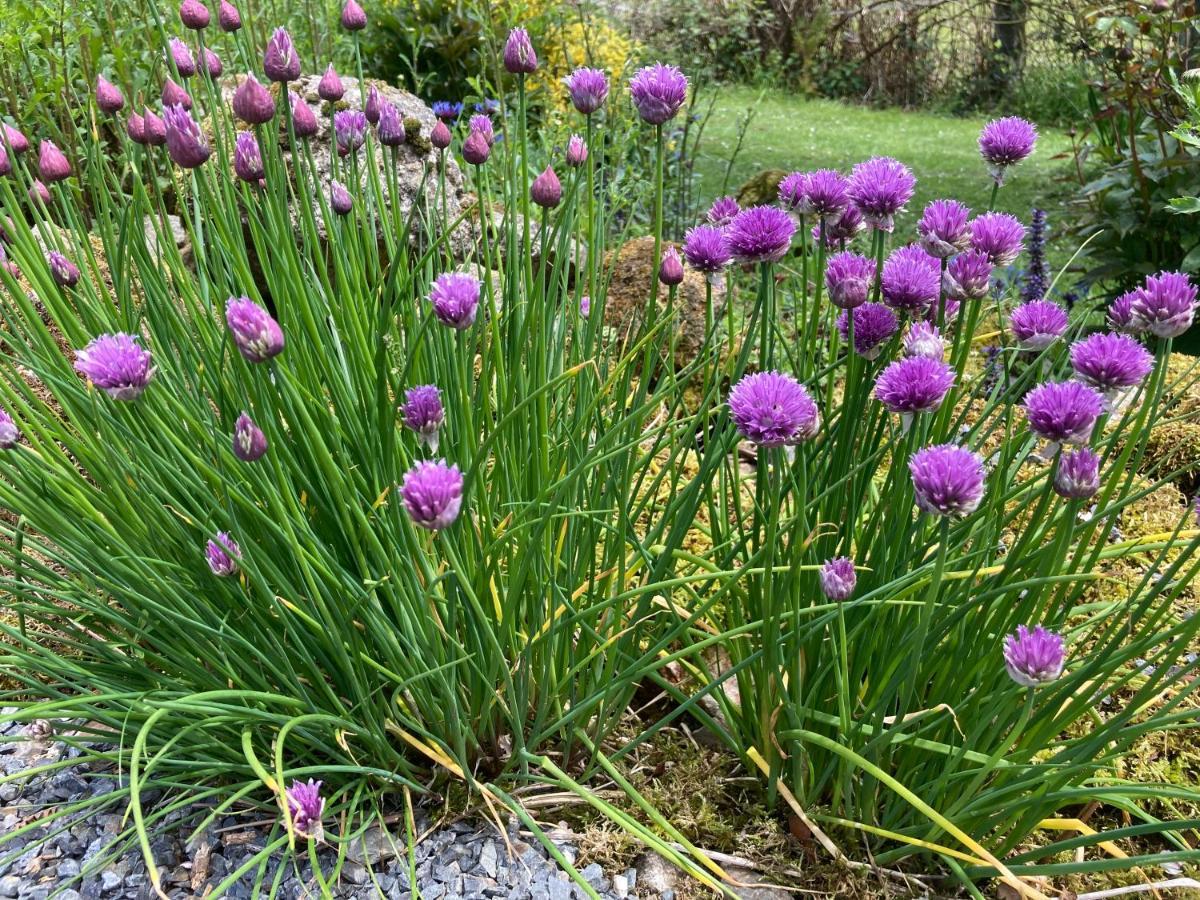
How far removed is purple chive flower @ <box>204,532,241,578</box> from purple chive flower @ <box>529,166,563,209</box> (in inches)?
29.7

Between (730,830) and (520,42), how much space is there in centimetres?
146

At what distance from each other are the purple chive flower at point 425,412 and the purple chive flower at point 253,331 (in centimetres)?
22

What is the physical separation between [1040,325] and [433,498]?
108 centimetres

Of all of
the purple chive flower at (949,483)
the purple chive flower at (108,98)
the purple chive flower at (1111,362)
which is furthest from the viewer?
the purple chive flower at (108,98)

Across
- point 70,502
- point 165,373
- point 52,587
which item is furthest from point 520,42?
point 52,587

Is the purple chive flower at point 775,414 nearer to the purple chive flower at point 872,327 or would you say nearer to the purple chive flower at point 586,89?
the purple chive flower at point 872,327

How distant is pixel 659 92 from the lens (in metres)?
1.62

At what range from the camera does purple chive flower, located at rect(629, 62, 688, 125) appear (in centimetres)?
161

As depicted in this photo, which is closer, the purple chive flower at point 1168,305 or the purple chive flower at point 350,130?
the purple chive flower at point 1168,305

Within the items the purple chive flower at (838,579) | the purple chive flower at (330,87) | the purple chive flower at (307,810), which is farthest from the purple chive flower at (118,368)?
the purple chive flower at (838,579)

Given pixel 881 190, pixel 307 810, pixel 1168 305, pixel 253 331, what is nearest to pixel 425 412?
pixel 253 331

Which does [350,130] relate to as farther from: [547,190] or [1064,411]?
[1064,411]

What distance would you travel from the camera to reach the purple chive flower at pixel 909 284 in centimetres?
157

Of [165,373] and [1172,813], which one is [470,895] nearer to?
[165,373]
